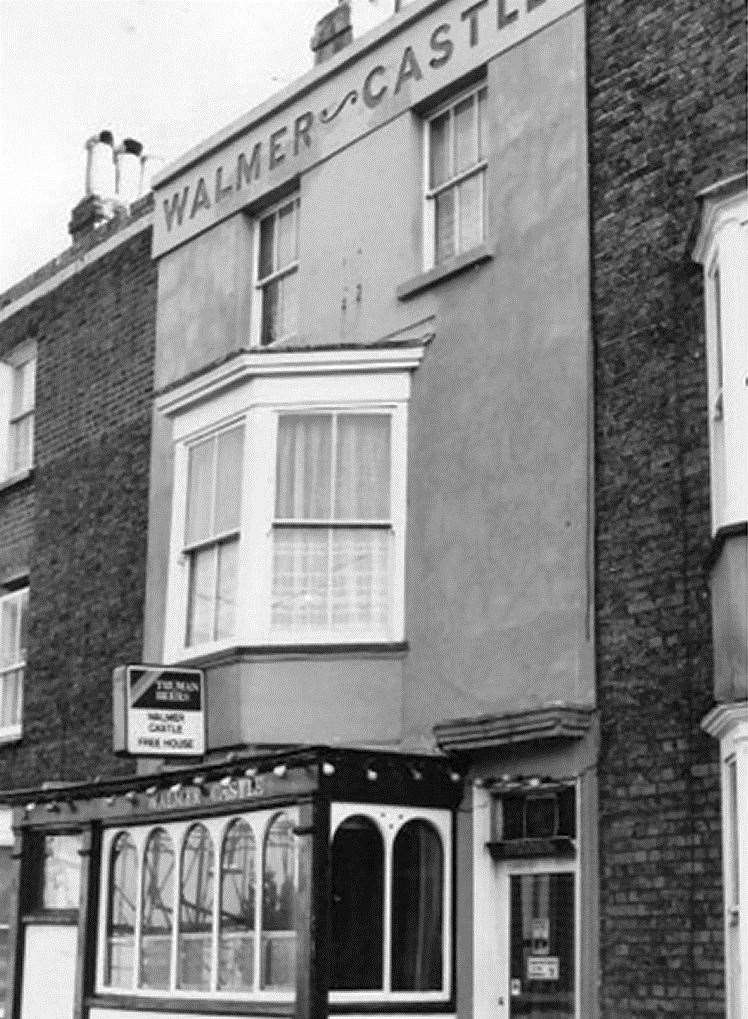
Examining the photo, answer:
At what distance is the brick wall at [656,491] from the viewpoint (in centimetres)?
1088

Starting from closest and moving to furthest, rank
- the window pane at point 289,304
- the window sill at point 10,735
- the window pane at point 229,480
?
the window pane at point 229,480 < the window pane at point 289,304 < the window sill at point 10,735

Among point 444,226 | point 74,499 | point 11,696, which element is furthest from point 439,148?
point 11,696

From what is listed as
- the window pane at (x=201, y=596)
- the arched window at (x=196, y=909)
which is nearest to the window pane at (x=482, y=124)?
the window pane at (x=201, y=596)

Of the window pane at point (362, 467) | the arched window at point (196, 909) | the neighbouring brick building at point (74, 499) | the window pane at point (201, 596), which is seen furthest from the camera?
the neighbouring brick building at point (74, 499)

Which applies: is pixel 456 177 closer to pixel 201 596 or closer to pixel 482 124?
pixel 482 124

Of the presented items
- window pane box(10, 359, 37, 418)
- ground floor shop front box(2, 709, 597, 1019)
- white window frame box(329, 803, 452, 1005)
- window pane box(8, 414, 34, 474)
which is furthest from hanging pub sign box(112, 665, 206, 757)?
window pane box(10, 359, 37, 418)

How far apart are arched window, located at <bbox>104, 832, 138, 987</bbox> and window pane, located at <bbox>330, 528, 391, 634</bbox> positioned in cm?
282

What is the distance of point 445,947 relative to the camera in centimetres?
1245

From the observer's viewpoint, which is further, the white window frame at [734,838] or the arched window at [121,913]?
the arched window at [121,913]

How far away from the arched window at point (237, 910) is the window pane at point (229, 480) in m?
2.70

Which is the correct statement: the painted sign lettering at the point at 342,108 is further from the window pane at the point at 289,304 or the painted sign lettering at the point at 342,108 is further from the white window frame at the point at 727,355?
the white window frame at the point at 727,355

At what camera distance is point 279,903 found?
12578 mm

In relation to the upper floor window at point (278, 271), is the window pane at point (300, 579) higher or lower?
lower

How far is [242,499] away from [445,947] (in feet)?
13.2
